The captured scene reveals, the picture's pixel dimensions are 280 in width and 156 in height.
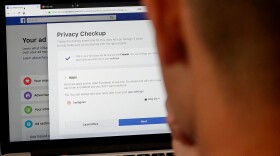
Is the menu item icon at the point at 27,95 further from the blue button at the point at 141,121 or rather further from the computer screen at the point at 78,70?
the blue button at the point at 141,121

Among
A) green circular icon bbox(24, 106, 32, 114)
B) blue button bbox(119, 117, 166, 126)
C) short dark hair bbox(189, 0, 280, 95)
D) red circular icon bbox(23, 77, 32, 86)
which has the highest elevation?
short dark hair bbox(189, 0, 280, 95)

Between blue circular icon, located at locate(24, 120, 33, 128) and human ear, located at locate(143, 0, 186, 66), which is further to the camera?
blue circular icon, located at locate(24, 120, 33, 128)

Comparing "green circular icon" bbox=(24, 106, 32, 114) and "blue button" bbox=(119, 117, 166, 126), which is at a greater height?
"green circular icon" bbox=(24, 106, 32, 114)

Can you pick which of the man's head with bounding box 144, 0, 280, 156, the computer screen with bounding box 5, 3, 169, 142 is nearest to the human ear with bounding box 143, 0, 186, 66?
the man's head with bounding box 144, 0, 280, 156

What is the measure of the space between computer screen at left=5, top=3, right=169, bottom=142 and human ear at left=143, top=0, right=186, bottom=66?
493 millimetres

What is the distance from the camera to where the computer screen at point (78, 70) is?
798mm

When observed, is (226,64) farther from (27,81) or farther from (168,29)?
(27,81)

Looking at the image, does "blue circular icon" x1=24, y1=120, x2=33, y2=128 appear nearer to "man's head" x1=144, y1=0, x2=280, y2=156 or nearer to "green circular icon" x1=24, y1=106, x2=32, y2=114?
"green circular icon" x1=24, y1=106, x2=32, y2=114

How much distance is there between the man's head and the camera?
0.28 metres

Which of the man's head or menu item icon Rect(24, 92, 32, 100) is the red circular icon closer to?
menu item icon Rect(24, 92, 32, 100)

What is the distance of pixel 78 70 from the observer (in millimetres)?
808

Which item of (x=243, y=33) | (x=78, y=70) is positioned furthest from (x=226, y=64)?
(x=78, y=70)

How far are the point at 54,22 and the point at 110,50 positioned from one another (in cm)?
12

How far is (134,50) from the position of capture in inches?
32.3
